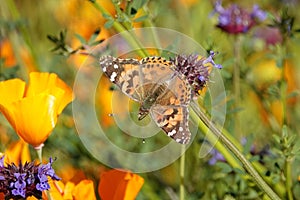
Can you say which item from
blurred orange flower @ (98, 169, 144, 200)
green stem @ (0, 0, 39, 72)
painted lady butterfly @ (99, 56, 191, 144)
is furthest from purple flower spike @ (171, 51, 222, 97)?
green stem @ (0, 0, 39, 72)

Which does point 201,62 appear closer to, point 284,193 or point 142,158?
point 284,193

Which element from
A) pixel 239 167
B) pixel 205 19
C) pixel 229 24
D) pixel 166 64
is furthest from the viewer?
pixel 205 19

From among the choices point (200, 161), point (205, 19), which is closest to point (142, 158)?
point (200, 161)

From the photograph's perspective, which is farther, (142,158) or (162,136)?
(162,136)

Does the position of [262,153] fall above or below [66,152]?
above

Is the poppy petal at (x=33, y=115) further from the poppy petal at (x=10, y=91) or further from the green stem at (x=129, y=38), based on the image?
the green stem at (x=129, y=38)

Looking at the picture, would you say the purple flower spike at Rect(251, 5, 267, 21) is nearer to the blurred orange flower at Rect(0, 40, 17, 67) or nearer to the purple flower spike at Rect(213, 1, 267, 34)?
the purple flower spike at Rect(213, 1, 267, 34)

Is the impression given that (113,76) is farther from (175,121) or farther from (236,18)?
(236,18)
